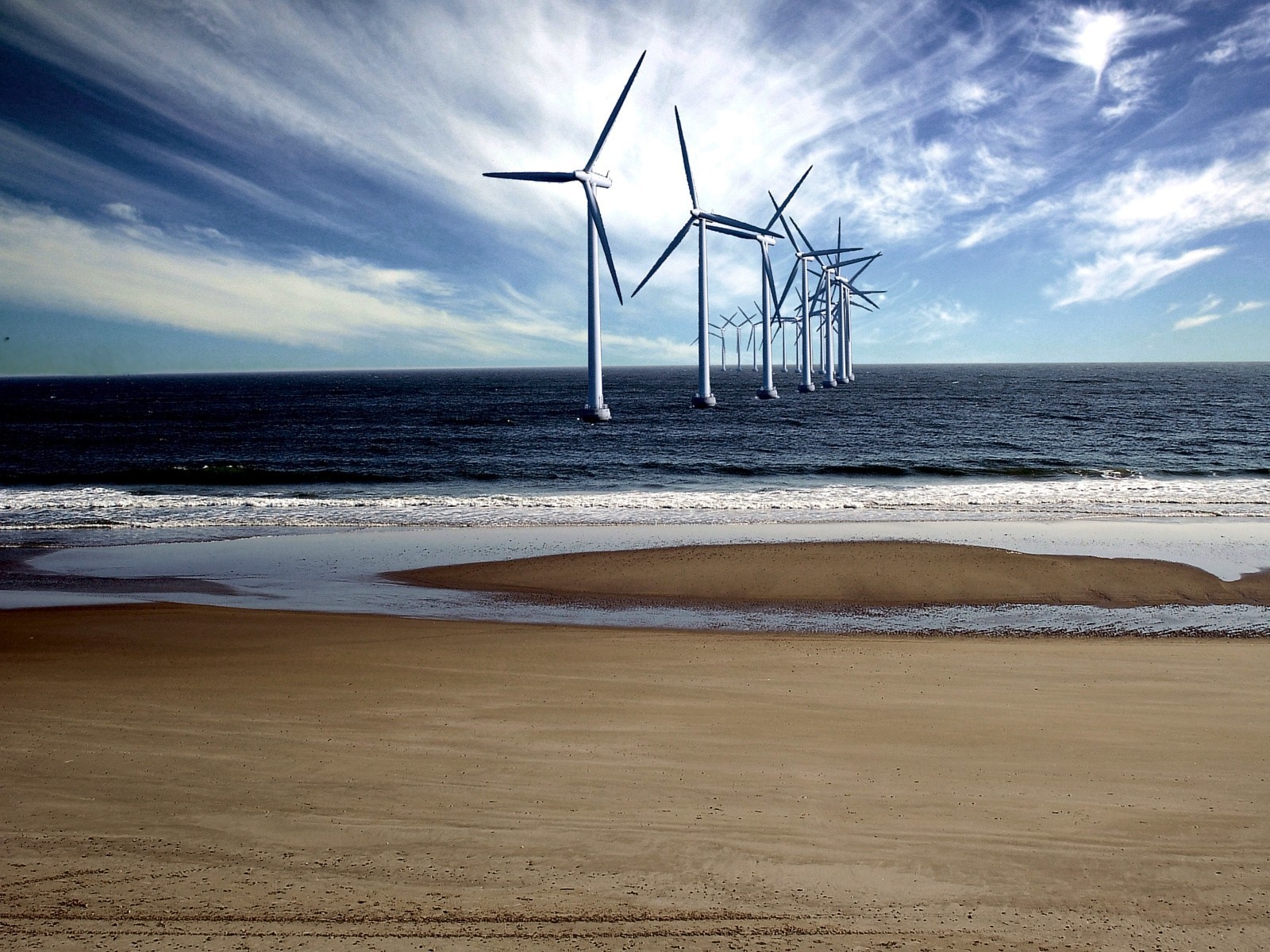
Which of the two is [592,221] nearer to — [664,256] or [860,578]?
[664,256]

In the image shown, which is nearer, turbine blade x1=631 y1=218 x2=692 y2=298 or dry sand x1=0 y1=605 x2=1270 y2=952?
dry sand x1=0 y1=605 x2=1270 y2=952

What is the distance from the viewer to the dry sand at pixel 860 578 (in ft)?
50.1

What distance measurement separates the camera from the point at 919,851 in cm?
560

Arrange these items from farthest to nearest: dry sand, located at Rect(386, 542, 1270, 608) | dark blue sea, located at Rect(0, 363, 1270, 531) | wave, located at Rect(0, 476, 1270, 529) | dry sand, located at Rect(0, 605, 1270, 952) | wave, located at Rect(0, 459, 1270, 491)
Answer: wave, located at Rect(0, 459, 1270, 491), dark blue sea, located at Rect(0, 363, 1270, 531), wave, located at Rect(0, 476, 1270, 529), dry sand, located at Rect(386, 542, 1270, 608), dry sand, located at Rect(0, 605, 1270, 952)

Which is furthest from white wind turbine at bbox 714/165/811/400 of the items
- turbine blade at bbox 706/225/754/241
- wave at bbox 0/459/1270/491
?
wave at bbox 0/459/1270/491

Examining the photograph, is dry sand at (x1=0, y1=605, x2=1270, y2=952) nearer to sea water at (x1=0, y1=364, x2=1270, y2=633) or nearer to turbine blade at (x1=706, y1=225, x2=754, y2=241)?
sea water at (x1=0, y1=364, x2=1270, y2=633)

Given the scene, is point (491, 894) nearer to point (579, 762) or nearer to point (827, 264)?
point (579, 762)

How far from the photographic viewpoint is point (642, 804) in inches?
248

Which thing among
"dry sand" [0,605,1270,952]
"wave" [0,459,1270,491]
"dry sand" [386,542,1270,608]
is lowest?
"dry sand" [386,542,1270,608]

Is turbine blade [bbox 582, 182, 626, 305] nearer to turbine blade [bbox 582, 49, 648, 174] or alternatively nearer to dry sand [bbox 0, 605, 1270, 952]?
turbine blade [bbox 582, 49, 648, 174]

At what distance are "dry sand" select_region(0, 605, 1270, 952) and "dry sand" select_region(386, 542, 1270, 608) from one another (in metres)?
4.66

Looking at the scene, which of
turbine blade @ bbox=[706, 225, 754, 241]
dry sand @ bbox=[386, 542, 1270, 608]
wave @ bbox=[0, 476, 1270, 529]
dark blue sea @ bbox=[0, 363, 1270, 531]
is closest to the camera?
dry sand @ bbox=[386, 542, 1270, 608]

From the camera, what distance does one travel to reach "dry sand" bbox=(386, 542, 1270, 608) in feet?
50.1

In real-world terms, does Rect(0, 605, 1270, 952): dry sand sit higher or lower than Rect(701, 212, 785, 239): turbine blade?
lower
